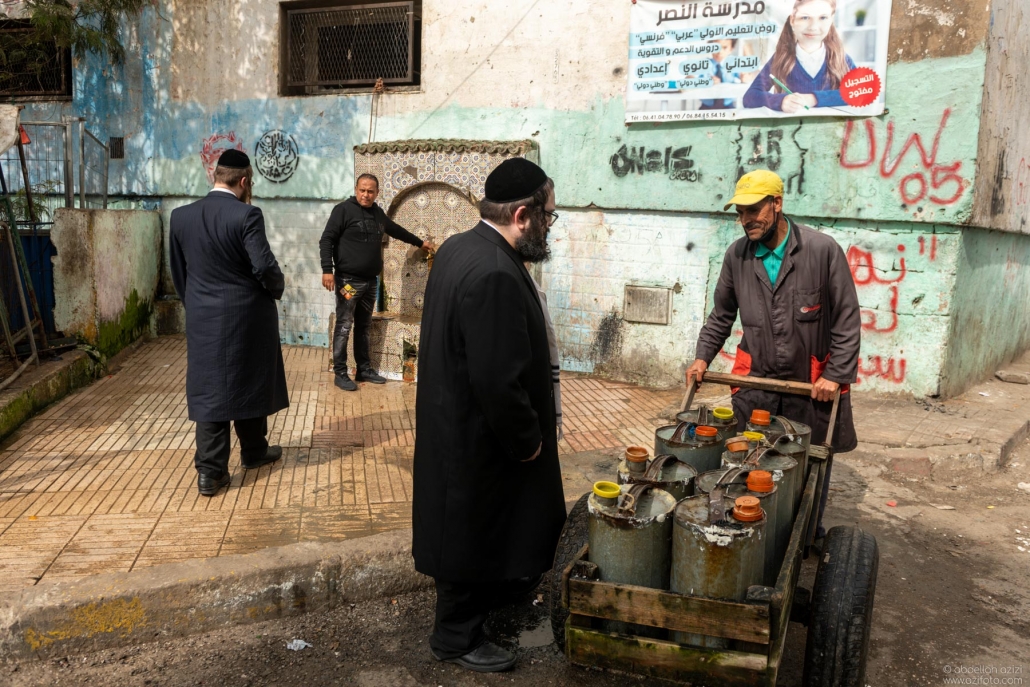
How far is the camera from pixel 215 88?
9.78 metres

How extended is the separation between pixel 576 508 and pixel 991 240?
21.1 feet

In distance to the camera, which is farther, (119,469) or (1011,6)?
(1011,6)

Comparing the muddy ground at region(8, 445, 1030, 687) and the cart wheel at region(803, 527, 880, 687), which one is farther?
the muddy ground at region(8, 445, 1030, 687)

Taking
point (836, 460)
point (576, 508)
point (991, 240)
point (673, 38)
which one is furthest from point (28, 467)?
point (991, 240)

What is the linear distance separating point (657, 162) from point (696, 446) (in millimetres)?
5207

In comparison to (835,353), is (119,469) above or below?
below

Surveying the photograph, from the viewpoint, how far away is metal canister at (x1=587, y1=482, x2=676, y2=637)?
267cm

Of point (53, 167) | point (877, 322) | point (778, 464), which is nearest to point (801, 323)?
point (778, 464)

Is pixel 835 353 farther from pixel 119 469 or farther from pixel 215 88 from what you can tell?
pixel 215 88

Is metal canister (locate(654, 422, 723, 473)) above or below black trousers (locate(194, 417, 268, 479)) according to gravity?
above

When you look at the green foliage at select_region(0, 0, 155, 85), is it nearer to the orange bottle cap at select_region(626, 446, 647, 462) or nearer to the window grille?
the window grille

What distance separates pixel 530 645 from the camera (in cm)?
359

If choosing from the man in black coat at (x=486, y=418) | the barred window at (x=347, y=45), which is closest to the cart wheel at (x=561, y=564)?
the man in black coat at (x=486, y=418)

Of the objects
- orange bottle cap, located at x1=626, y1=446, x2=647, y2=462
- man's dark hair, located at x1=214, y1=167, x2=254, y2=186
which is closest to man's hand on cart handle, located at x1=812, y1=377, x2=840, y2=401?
orange bottle cap, located at x1=626, y1=446, x2=647, y2=462
